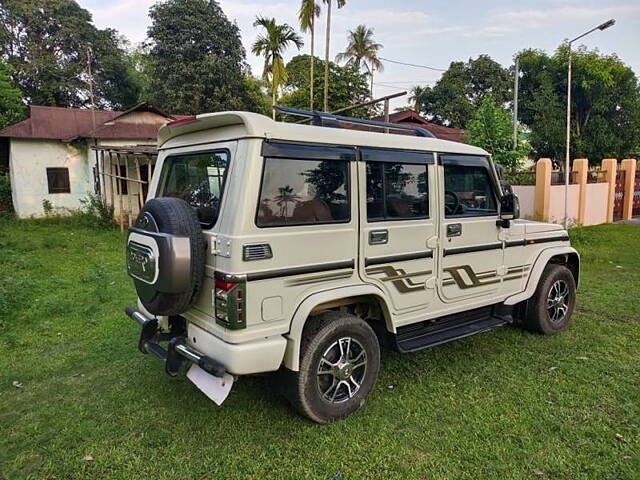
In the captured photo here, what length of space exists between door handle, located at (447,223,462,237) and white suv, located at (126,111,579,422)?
0.02 meters

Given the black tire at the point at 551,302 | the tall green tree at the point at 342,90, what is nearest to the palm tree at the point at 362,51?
the tall green tree at the point at 342,90

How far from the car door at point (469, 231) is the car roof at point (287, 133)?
0.25 meters

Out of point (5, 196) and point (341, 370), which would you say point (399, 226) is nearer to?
point (341, 370)

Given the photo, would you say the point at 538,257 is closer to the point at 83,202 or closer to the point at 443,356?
the point at 443,356

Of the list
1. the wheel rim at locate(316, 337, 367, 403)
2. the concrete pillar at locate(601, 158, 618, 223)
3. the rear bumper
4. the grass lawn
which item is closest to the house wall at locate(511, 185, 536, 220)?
the concrete pillar at locate(601, 158, 618, 223)

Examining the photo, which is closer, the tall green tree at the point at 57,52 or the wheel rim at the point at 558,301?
the wheel rim at the point at 558,301

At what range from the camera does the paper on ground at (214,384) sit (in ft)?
9.16

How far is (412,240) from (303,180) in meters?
1.08

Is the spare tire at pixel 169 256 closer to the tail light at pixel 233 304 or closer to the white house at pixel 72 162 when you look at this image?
the tail light at pixel 233 304

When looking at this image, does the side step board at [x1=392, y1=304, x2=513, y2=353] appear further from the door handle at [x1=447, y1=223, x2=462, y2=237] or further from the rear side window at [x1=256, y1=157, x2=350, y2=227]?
the rear side window at [x1=256, y1=157, x2=350, y2=227]

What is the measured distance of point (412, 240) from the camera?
3.58 meters

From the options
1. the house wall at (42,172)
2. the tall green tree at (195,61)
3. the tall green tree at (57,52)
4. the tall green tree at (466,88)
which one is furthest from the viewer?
the tall green tree at (466,88)

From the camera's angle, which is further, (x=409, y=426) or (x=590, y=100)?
(x=590, y=100)

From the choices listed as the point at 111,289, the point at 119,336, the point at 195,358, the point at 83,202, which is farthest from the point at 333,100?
the point at 195,358
